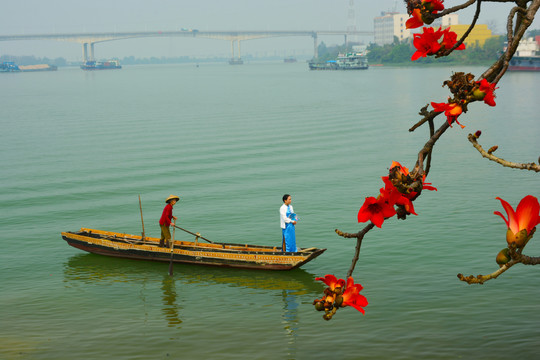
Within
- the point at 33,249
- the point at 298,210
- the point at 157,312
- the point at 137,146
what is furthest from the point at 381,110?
the point at 157,312

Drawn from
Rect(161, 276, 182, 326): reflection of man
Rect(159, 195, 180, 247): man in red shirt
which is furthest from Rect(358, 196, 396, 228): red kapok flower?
Rect(159, 195, 180, 247): man in red shirt

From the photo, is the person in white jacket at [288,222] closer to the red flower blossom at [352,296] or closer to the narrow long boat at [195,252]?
the narrow long boat at [195,252]

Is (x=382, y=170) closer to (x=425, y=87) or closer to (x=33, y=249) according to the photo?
(x=33, y=249)

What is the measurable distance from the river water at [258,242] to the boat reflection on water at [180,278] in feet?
0.21

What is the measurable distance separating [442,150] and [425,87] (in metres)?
59.9

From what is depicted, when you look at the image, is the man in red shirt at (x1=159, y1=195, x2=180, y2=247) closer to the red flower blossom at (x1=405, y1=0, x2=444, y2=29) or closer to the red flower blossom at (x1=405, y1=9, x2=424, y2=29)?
the red flower blossom at (x1=405, y1=9, x2=424, y2=29)

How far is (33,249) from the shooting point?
79.3 ft

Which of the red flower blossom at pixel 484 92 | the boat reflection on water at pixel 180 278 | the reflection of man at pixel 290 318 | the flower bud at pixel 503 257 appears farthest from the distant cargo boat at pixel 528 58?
the flower bud at pixel 503 257

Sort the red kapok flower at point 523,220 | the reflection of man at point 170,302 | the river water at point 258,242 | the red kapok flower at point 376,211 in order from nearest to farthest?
1. the red kapok flower at point 523,220
2. the red kapok flower at point 376,211
3. the river water at point 258,242
4. the reflection of man at point 170,302

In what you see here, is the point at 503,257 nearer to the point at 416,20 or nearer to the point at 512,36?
the point at 512,36

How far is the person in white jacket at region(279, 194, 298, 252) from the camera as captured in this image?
18297 mm

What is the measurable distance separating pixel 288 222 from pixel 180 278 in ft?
13.0

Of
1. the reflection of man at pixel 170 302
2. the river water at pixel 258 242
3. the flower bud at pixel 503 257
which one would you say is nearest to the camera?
the flower bud at pixel 503 257

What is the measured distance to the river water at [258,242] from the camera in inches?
600
